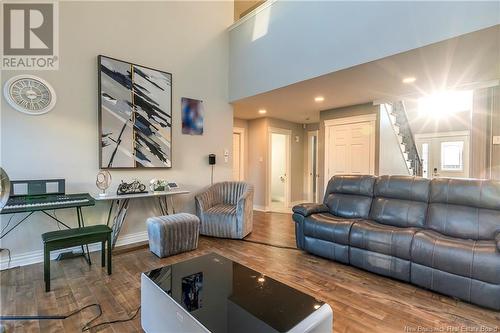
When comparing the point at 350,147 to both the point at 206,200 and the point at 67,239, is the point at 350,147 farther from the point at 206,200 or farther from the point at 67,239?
the point at 67,239

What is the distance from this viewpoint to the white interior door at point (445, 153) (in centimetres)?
785

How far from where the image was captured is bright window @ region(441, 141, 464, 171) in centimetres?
793

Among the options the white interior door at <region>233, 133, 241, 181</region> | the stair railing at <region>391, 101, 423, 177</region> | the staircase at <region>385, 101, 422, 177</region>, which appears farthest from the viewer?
the white interior door at <region>233, 133, 241, 181</region>

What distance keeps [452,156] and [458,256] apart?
7.75 m

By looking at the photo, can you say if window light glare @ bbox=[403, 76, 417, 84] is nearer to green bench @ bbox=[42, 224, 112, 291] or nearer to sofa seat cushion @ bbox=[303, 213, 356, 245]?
sofa seat cushion @ bbox=[303, 213, 356, 245]

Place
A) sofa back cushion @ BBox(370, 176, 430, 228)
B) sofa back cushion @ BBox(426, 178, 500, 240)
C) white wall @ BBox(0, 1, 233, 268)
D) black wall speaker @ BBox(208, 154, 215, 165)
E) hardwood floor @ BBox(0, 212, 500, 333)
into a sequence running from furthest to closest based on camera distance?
black wall speaker @ BBox(208, 154, 215, 165), white wall @ BBox(0, 1, 233, 268), sofa back cushion @ BBox(370, 176, 430, 228), sofa back cushion @ BBox(426, 178, 500, 240), hardwood floor @ BBox(0, 212, 500, 333)

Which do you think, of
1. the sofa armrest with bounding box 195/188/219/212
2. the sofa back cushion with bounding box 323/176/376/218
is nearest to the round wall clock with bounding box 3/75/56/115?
the sofa armrest with bounding box 195/188/219/212

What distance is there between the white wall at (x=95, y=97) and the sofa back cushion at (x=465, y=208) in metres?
3.49

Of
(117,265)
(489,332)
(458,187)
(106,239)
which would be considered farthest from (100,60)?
(489,332)

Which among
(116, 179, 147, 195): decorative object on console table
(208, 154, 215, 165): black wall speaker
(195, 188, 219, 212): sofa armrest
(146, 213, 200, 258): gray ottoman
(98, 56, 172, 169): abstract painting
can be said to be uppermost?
(98, 56, 172, 169): abstract painting

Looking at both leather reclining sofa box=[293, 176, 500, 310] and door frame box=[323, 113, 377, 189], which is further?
door frame box=[323, 113, 377, 189]

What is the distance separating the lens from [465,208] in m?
2.60

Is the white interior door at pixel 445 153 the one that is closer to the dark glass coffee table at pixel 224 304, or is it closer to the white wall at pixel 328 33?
the white wall at pixel 328 33

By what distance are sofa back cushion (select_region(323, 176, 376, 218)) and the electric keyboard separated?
124 inches
